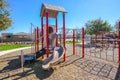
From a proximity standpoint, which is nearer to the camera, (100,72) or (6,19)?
(100,72)

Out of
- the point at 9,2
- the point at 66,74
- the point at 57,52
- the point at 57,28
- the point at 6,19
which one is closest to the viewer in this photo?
the point at 66,74

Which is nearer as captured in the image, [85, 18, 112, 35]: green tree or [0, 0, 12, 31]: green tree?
[0, 0, 12, 31]: green tree

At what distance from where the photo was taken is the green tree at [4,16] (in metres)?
21.0

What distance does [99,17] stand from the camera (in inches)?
1572

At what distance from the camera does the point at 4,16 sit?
2191cm

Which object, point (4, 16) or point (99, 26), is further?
point (99, 26)

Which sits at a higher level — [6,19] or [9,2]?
[9,2]

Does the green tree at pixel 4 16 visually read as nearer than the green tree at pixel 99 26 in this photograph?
Yes

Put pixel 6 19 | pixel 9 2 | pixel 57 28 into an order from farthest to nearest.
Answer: pixel 9 2
pixel 6 19
pixel 57 28

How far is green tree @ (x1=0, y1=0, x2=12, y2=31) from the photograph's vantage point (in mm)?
21000

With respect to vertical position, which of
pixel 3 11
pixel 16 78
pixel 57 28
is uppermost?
pixel 3 11

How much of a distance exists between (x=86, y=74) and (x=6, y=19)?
1868 cm

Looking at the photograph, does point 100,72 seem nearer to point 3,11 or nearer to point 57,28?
point 57,28

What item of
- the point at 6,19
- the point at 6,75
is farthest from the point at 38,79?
the point at 6,19
